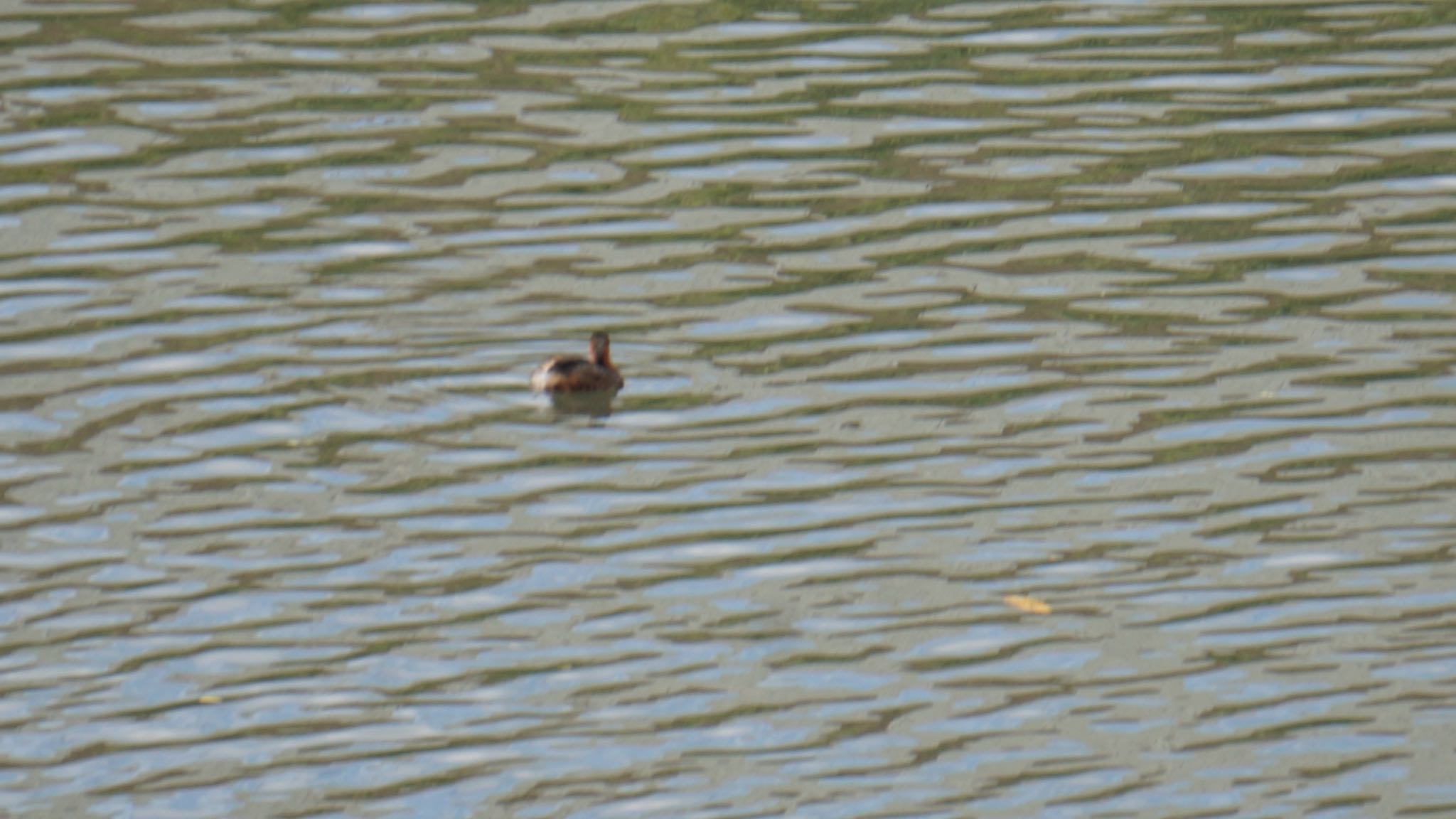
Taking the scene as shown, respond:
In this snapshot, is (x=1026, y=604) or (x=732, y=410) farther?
(x=732, y=410)

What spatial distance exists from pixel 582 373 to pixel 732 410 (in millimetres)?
715

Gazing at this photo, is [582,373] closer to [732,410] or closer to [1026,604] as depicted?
[732,410]

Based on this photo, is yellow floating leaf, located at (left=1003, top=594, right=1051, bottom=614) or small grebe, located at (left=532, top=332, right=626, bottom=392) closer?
yellow floating leaf, located at (left=1003, top=594, right=1051, bottom=614)

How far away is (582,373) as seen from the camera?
13156 mm

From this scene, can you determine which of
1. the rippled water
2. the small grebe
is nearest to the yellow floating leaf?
the rippled water

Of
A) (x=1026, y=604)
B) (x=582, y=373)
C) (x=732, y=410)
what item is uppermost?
(x=582, y=373)

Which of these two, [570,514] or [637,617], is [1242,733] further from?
[570,514]

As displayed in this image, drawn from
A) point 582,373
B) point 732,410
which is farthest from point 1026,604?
point 582,373

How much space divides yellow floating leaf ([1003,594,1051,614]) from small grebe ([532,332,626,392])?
9.73ft

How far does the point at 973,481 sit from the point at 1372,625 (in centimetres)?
214

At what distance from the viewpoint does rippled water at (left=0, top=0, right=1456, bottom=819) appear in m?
9.77

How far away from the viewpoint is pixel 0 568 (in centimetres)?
1133

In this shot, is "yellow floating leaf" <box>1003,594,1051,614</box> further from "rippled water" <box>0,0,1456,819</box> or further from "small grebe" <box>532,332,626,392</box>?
"small grebe" <box>532,332,626,392</box>

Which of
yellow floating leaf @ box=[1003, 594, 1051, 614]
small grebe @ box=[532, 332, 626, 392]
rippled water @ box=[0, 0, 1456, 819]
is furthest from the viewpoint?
small grebe @ box=[532, 332, 626, 392]
